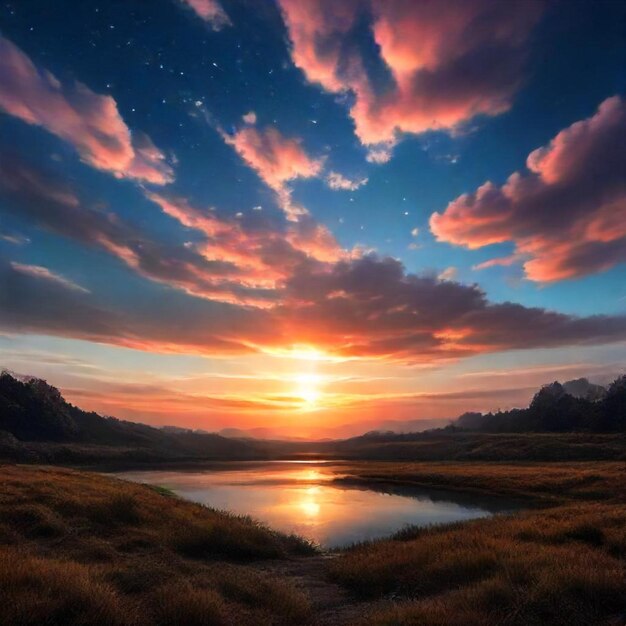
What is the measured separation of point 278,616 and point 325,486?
188 ft

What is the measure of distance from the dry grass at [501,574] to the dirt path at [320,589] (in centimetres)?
57

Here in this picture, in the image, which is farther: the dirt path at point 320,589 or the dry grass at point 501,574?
the dirt path at point 320,589

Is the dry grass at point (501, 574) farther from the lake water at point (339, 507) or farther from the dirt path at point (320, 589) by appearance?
the lake water at point (339, 507)

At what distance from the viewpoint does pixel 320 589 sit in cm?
1563

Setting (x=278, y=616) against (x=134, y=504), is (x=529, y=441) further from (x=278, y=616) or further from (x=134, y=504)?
(x=278, y=616)

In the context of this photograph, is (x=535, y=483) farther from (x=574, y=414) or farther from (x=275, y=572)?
(x=574, y=414)

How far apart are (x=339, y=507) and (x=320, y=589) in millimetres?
29835

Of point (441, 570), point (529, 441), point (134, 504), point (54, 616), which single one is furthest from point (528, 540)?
point (529, 441)

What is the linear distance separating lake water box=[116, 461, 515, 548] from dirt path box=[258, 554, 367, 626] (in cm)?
666

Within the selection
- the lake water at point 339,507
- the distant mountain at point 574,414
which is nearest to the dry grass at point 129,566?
the lake water at point 339,507

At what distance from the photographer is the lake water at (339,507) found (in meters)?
32.1

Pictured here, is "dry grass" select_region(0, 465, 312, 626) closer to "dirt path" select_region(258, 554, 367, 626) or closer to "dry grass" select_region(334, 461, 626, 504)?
"dirt path" select_region(258, 554, 367, 626)

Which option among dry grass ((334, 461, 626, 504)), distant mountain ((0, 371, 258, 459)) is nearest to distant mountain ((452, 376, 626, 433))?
dry grass ((334, 461, 626, 504))

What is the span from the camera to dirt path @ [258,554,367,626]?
1243cm
